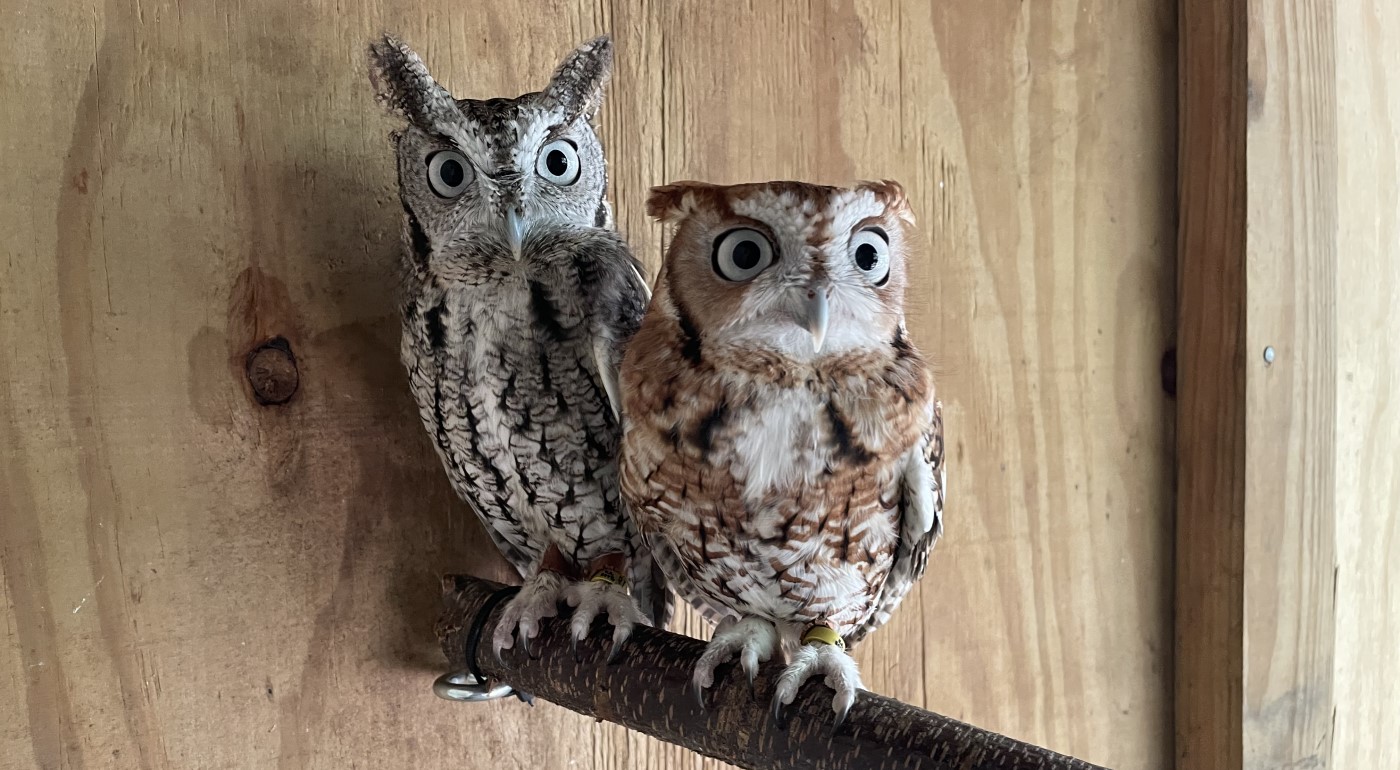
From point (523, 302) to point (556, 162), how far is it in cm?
13

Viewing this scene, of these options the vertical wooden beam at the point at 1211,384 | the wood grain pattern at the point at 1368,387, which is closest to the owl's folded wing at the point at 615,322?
the vertical wooden beam at the point at 1211,384

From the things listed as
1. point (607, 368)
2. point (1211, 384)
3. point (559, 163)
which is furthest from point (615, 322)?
point (1211, 384)

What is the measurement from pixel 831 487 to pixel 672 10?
24.1 inches

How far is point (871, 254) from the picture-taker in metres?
0.81

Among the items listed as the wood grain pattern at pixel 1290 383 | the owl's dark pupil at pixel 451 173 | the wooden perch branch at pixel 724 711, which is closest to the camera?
the wooden perch branch at pixel 724 711

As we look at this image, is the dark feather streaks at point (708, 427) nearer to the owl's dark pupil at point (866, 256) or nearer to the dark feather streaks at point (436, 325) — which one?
the owl's dark pupil at point (866, 256)

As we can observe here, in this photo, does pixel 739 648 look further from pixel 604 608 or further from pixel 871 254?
pixel 871 254

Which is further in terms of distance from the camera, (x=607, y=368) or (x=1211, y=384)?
(x=1211, y=384)

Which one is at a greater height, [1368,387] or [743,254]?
[743,254]

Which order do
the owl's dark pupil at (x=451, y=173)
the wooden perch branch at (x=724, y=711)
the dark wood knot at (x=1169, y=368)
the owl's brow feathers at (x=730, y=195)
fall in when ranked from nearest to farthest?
the wooden perch branch at (x=724, y=711)
the owl's brow feathers at (x=730, y=195)
the owl's dark pupil at (x=451, y=173)
the dark wood knot at (x=1169, y=368)

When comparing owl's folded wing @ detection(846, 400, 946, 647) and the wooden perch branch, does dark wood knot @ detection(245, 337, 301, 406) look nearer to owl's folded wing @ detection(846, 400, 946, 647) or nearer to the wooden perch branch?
the wooden perch branch

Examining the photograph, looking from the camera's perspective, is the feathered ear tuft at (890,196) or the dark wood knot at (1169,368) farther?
the dark wood knot at (1169,368)

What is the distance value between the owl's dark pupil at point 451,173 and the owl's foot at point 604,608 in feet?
1.22

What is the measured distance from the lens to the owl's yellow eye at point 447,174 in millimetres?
877
